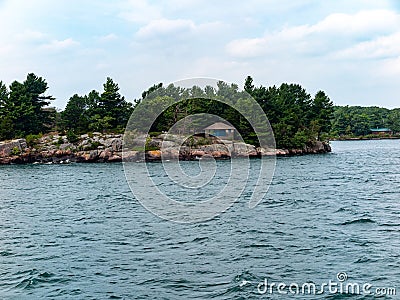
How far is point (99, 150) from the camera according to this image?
72750 mm

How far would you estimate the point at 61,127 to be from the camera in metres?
87.2

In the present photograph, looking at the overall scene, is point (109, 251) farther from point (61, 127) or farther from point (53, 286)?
point (61, 127)

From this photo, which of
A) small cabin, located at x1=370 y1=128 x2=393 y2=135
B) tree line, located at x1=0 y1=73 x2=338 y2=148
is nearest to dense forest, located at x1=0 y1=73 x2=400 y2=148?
tree line, located at x1=0 y1=73 x2=338 y2=148

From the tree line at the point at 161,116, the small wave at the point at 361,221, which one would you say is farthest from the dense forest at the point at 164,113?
the small wave at the point at 361,221

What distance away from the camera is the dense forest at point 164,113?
3135 inches

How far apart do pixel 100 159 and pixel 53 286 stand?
59.7 metres

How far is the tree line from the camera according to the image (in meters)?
79.6

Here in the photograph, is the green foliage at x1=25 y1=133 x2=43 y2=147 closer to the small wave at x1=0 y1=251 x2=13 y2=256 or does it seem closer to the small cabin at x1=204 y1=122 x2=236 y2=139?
the small cabin at x1=204 y1=122 x2=236 y2=139

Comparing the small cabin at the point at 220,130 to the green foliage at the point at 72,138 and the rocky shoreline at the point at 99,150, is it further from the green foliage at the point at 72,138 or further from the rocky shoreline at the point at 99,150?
the green foliage at the point at 72,138

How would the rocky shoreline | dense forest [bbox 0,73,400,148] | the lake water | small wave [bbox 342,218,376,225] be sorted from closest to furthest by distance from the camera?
the lake water → small wave [bbox 342,218,376,225] → the rocky shoreline → dense forest [bbox 0,73,400,148]

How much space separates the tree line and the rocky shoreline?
2992 millimetres

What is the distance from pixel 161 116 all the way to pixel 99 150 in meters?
13.8

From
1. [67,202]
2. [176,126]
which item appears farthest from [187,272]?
[176,126]

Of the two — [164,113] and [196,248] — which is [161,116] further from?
[196,248]
